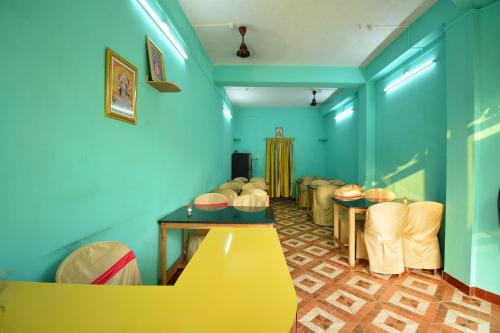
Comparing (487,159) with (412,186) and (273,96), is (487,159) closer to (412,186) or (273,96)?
(412,186)

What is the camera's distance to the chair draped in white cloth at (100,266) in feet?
3.32

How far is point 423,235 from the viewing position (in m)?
2.46

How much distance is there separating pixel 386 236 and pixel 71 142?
300 centimetres

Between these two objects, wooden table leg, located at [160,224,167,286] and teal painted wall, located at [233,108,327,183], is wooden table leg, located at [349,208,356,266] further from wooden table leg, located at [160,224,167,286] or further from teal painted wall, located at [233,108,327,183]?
teal painted wall, located at [233,108,327,183]

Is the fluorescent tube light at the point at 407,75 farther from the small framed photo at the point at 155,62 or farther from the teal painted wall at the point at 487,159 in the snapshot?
the small framed photo at the point at 155,62

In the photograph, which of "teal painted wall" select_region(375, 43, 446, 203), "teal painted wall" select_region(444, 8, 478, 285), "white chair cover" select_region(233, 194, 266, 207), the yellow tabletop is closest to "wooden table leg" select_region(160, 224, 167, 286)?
A: "white chair cover" select_region(233, 194, 266, 207)

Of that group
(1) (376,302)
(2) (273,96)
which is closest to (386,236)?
(1) (376,302)

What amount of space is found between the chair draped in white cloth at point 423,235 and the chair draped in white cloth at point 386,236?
0.54 ft

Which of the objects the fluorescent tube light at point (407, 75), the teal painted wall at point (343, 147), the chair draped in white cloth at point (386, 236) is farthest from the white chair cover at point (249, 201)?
the teal painted wall at point (343, 147)

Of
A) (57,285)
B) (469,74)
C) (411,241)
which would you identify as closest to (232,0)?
(469,74)

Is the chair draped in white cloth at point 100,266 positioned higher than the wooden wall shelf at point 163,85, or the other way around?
the wooden wall shelf at point 163,85

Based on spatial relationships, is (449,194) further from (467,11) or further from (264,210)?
(264,210)

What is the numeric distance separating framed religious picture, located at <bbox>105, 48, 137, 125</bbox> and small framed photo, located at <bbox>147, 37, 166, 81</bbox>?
0.22 metres

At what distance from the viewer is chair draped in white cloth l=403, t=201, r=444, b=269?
2439 mm
